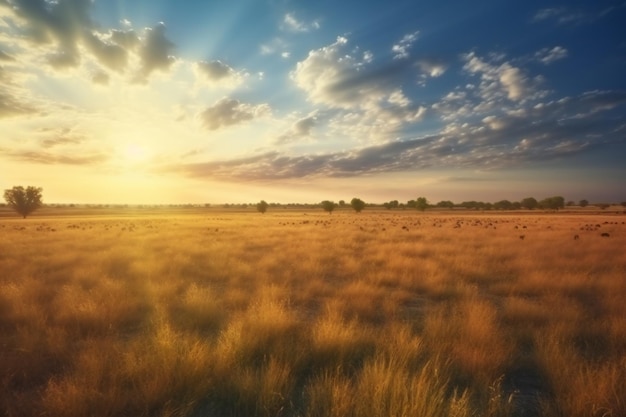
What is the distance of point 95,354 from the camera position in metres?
4.94

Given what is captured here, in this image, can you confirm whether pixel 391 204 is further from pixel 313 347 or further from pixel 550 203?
pixel 313 347

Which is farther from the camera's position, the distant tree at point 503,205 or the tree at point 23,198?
the distant tree at point 503,205

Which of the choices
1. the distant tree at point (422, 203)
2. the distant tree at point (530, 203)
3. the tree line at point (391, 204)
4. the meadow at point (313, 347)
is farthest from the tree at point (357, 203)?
the meadow at point (313, 347)

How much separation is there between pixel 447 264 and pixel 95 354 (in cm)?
1266

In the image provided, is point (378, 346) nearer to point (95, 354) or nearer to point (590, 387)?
point (590, 387)

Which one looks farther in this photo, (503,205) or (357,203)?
(503,205)

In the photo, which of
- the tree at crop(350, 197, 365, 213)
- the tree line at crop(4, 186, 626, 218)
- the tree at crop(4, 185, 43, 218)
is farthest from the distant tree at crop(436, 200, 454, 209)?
the tree at crop(4, 185, 43, 218)

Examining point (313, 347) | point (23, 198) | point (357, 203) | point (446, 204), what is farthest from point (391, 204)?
point (313, 347)

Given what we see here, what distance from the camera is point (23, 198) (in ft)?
267

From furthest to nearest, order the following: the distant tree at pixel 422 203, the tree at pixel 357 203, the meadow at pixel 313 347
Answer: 1. the distant tree at pixel 422 203
2. the tree at pixel 357 203
3. the meadow at pixel 313 347

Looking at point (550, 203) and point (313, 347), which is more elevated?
point (550, 203)

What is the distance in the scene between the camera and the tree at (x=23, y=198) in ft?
260

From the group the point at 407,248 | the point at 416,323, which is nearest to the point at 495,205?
the point at 407,248

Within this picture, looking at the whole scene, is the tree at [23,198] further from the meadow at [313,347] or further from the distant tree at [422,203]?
the distant tree at [422,203]
